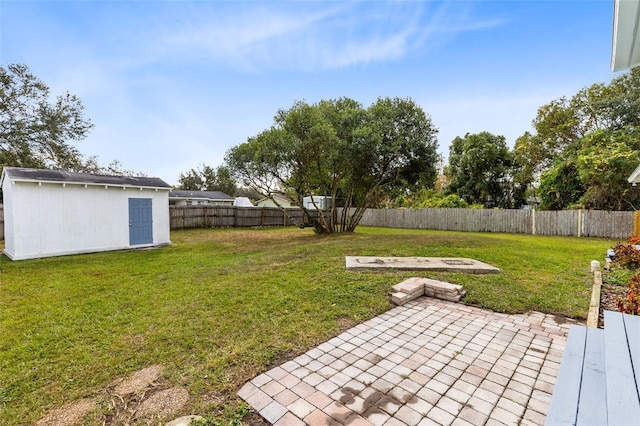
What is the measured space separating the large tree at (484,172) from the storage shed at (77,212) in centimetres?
1944

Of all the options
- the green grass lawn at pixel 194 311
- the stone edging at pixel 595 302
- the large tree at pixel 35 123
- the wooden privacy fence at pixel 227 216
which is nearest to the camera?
the green grass lawn at pixel 194 311

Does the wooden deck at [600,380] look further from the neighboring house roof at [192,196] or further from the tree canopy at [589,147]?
the neighboring house roof at [192,196]

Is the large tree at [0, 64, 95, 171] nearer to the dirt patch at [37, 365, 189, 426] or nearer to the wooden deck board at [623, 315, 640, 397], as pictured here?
the dirt patch at [37, 365, 189, 426]

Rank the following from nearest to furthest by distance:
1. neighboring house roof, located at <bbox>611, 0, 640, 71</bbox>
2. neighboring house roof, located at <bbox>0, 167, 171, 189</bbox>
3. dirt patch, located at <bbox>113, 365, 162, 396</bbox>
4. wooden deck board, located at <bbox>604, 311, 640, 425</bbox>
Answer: wooden deck board, located at <bbox>604, 311, 640, 425</bbox>, neighboring house roof, located at <bbox>611, 0, 640, 71</bbox>, dirt patch, located at <bbox>113, 365, 162, 396</bbox>, neighboring house roof, located at <bbox>0, 167, 171, 189</bbox>

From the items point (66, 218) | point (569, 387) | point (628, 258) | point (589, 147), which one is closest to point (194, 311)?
point (569, 387)

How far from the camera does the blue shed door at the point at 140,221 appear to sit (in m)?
9.70

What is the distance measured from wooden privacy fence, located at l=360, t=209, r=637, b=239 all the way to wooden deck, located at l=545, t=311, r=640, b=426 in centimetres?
1373

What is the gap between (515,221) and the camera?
14.9 m

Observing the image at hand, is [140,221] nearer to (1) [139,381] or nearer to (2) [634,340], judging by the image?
(1) [139,381]

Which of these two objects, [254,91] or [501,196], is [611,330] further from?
[501,196]

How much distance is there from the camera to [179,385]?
2324 mm

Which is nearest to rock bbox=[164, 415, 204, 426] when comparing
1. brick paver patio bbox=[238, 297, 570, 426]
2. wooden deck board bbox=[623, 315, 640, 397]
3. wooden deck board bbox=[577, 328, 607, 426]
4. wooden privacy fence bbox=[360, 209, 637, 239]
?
brick paver patio bbox=[238, 297, 570, 426]

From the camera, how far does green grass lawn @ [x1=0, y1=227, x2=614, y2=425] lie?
243 cm

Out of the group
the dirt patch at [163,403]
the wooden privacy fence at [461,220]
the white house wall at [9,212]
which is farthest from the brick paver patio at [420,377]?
the wooden privacy fence at [461,220]
